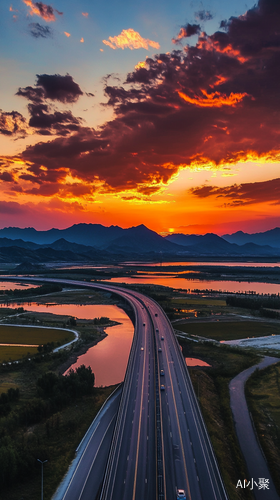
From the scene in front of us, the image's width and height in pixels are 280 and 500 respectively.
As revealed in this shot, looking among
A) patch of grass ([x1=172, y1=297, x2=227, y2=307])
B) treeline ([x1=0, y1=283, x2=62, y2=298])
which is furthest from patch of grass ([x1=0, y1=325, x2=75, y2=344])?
treeline ([x1=0, y1=283, x2=62, y2=298])

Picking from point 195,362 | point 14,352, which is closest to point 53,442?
point 14,352

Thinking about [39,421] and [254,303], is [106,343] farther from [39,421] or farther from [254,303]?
[254,303]

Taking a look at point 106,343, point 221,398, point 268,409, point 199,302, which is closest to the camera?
point 268,409

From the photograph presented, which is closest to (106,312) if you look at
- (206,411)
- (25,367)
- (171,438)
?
(25,367)

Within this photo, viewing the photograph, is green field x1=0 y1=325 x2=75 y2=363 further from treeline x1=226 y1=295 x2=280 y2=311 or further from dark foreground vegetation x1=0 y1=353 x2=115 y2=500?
treeline x1=226 y1=295 x2=280 y2=311

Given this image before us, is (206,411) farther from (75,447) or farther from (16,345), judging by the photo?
(16,345)

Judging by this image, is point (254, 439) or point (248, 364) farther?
point (248, 364)

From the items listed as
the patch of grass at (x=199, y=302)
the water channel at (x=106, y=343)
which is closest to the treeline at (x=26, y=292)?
the water channel at (x=106, y=343)
